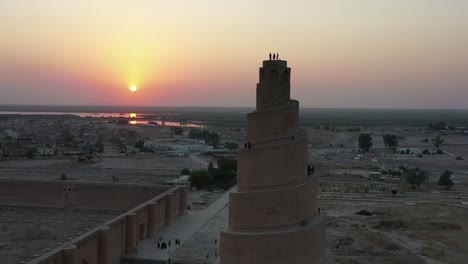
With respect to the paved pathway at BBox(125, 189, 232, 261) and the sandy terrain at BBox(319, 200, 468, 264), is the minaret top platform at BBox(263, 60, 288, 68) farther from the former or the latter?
the sandy terrain at BBox(319, 200, 468, 264)

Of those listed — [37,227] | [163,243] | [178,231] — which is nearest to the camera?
[163,243]

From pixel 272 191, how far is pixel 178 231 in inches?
531

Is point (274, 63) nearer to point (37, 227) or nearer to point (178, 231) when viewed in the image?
point (178, 231)

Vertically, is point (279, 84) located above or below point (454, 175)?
above

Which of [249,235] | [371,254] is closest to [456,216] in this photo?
[371,254]

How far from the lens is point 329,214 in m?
30.3

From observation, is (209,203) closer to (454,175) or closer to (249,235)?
(249,235)

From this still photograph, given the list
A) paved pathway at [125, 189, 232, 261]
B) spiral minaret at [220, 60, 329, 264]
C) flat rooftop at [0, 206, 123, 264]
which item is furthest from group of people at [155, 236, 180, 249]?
spiral minaret at [220, 60, 329, 264]

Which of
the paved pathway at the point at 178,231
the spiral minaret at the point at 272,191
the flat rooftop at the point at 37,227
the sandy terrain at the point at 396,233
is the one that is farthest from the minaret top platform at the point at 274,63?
the flat rooftop at the point at 37,227

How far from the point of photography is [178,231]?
23.9m

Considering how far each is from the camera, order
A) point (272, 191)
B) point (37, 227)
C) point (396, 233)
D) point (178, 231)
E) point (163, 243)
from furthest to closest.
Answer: point (396, 233) → point (37, 227) → point (178, 231) → point (163, 243) → point (272, 191)

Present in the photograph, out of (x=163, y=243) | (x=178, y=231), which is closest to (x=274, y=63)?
(x=163, y=243)

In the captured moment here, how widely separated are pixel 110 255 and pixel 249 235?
28.4 ft

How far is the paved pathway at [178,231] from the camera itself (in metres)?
19.9
